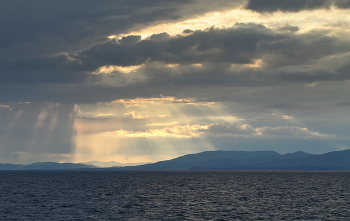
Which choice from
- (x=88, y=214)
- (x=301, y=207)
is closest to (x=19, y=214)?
(x=88, y=214)

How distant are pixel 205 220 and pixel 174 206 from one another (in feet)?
60.2

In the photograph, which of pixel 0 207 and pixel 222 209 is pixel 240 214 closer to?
pixel 222 209

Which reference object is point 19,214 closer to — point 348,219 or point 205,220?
point 205,220

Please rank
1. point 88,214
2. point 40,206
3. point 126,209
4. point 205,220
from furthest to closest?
point 40,206
point 126,209
point 88,214
point 205,220

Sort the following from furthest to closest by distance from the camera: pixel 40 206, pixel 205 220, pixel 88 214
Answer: pixel 40 206 → pixel 88 214 → pixel 205 220

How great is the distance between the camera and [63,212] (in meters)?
69.2

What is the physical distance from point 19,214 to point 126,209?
19795mm

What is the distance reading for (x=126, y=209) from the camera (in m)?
73.2

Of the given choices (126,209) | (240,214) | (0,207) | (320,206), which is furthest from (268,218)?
(0,207)

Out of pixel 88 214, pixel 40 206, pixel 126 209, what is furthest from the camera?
pixel 40 206

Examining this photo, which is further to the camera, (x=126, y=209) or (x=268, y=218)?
(x=126, y=209)

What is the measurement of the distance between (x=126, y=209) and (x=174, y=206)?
35.3 ft

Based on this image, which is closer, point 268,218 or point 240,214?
point 268,218

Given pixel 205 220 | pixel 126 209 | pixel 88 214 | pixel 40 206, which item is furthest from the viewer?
pixel 40 206
